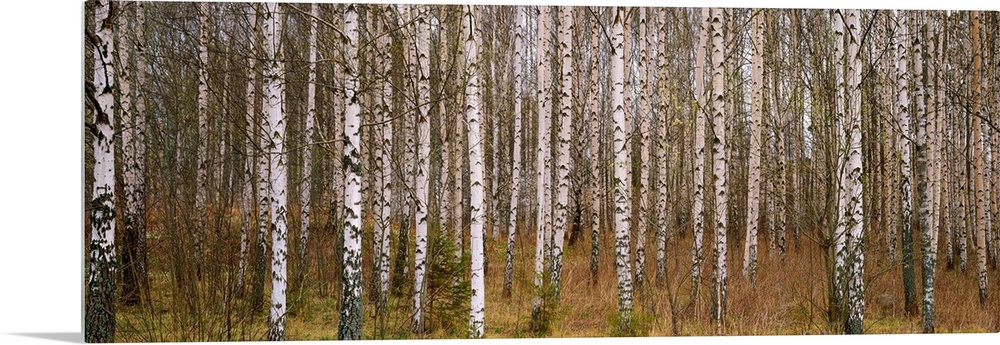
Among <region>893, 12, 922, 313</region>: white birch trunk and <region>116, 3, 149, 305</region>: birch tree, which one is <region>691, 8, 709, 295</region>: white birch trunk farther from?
<region>116, 3, 149, 305</region>: birch tree

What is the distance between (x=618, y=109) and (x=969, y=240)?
509cm

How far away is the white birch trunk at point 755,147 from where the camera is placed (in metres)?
8.45

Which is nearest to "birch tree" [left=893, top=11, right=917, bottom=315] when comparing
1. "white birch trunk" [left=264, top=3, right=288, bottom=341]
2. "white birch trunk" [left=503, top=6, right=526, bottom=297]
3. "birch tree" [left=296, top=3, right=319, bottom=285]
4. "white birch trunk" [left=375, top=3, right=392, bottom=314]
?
"white birch trunk" [left=503, top=6, right=526, bottom=297]

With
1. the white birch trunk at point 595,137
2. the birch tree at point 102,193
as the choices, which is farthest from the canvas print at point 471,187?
the white birch trunk at point 595,137

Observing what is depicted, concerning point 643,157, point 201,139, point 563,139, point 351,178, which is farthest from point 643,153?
point 201,139

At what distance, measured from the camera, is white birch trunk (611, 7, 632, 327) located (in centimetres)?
708

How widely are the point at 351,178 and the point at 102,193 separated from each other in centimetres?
203

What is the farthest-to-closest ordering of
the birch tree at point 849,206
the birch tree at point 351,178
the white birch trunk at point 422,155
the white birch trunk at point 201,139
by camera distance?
1. the birch tree at point 849,206
2. the white birch trunk at point 422,155
3. the white birch trunk at point 201,139
4. the birch tree at point 351,178

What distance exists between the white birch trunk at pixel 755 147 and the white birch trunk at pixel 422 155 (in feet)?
10.9

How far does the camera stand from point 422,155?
6.90 m

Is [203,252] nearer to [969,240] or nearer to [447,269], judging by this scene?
[447,269]

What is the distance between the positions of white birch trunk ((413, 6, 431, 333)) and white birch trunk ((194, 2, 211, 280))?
1875 mm

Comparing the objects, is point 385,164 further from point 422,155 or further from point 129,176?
point 129,176

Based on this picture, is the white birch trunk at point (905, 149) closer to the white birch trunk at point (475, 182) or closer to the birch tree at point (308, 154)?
the white birch trunk at point (475, 182)
